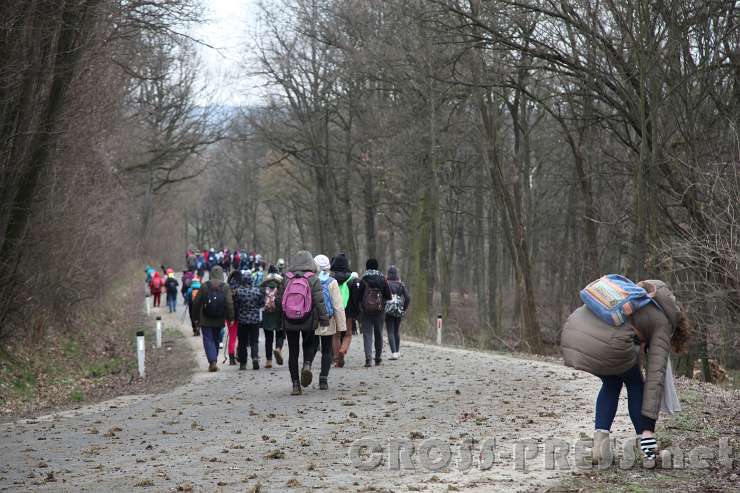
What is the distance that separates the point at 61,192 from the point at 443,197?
874 inches

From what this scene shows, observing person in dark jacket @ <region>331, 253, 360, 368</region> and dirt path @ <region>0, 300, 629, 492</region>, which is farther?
person in dark jacket @ <region>331, 253, 360, 368</region>

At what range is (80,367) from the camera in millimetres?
21234

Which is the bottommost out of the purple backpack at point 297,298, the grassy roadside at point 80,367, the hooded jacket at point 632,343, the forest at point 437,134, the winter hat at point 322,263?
the grassy roadside at point 80,367

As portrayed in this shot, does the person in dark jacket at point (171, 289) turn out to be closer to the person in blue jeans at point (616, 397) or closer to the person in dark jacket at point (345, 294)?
the person in dark jacket at point (345, 294)

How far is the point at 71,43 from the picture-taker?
1717 cm

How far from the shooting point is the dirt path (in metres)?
8.12

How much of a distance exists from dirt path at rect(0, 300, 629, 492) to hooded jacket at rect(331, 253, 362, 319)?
4.07 feet

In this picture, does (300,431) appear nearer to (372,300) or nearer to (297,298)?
(297,298)

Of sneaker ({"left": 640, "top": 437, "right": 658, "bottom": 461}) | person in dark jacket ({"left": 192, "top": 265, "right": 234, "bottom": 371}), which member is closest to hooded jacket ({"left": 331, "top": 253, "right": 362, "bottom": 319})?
person in dark jacket ({"left": 192, "top": 265, "right": 234, "bottom": 371})

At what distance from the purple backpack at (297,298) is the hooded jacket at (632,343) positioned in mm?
6170

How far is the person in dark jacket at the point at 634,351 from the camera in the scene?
7.69m

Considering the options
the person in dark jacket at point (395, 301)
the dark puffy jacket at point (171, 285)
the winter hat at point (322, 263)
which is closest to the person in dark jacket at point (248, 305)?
the person in dark jacket at point (395, 301)

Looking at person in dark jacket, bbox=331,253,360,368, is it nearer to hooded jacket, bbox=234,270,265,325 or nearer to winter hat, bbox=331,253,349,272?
winter hat, bbox=331,253,349,272

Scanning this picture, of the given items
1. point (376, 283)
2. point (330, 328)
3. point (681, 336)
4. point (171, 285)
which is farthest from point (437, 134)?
point (681, 336)
